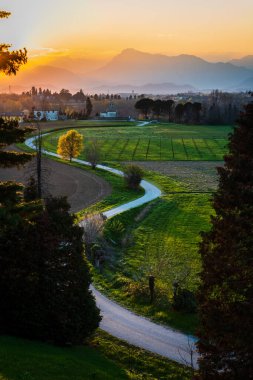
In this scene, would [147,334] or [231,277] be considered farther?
[147,334]

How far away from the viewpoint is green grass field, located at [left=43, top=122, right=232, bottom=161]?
87.2 m

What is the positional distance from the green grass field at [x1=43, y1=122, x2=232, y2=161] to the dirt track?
525 inches

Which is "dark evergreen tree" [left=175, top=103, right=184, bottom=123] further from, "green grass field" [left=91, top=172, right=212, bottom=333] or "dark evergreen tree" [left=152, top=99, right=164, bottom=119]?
"green grass field" [left=91, top=172, right=212, bottom=333]

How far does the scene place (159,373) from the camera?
19.0 metres

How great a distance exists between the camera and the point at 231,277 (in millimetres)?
14453

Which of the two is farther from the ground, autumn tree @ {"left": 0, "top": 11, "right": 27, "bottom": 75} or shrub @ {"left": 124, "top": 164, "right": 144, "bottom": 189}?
autumn tree @ {"left": 0, "top": 11, "right": 27, "bottom": 75}

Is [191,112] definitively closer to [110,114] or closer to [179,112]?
[179,112]

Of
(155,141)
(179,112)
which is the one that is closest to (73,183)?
(155,141)

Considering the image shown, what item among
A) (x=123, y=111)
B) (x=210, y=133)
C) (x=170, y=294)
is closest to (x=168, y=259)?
(x=170, y=294)

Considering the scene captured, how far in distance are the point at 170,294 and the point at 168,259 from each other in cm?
734

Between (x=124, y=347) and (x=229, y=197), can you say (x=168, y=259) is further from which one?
(x=229, y=197)

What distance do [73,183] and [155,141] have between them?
149ft

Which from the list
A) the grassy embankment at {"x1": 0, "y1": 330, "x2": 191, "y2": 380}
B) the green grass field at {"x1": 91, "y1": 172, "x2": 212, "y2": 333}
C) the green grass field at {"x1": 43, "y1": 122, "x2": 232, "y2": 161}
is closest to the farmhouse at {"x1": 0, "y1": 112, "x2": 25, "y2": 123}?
the grassy embankment at {"x1": 0, "y1": 330, "x2": 191, "y2": 380}

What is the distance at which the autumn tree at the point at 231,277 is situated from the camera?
1420cm
